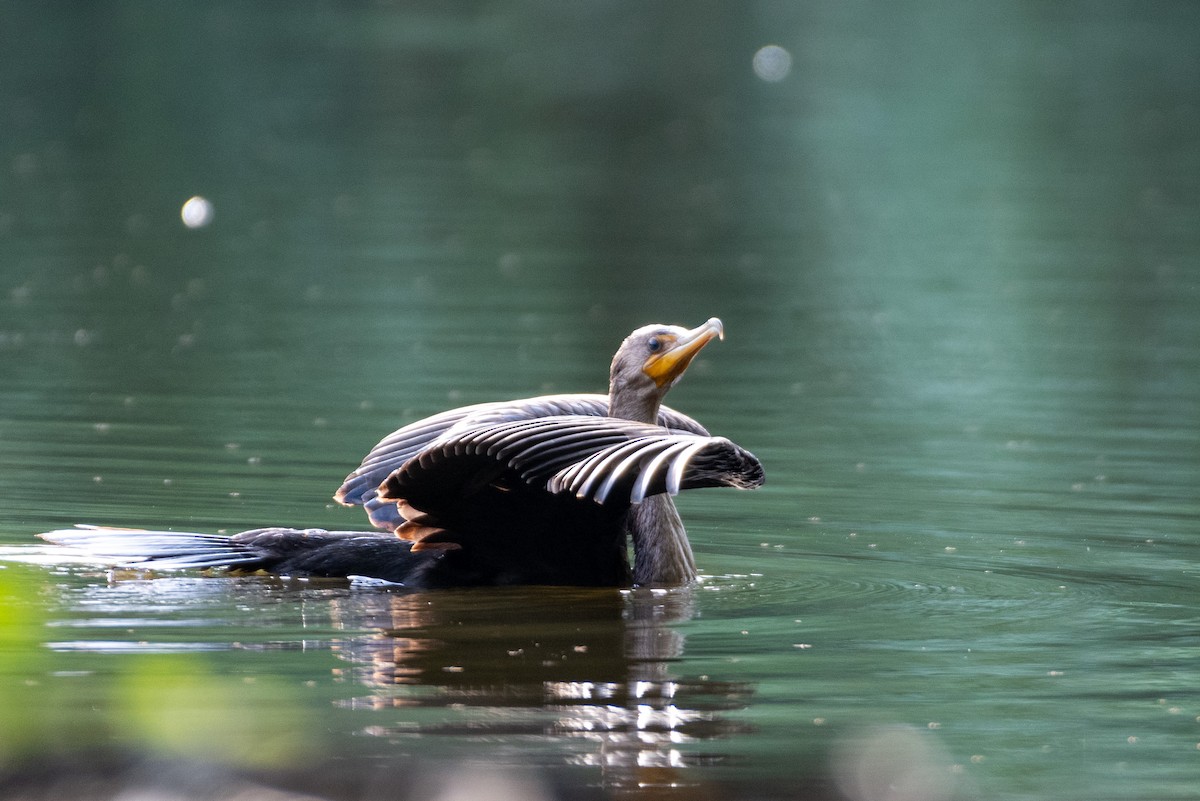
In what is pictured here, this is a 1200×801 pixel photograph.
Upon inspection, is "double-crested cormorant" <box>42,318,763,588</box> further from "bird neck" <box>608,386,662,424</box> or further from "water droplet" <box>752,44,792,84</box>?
"water droplet" <box>752,44,792,84</box>

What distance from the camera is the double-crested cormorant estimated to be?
718 centimetres

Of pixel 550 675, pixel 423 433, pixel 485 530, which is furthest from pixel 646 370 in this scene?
pixel 550 675

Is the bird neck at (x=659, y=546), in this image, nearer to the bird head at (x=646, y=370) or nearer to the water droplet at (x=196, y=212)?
the bird head at (x=646, y=370)

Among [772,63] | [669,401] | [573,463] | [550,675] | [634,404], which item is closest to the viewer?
[550,675]

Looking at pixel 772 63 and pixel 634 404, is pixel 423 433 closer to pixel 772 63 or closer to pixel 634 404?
pixel 634 404

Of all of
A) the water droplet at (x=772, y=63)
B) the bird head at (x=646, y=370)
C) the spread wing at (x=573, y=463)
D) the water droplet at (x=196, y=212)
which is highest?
the water droplet at (x=772, y=63)

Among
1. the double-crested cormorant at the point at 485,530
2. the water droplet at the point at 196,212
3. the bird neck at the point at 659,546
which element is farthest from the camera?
the water droplet at the point at 196,212

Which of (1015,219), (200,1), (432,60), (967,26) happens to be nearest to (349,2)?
(200,1)

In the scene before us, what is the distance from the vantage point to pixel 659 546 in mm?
7688

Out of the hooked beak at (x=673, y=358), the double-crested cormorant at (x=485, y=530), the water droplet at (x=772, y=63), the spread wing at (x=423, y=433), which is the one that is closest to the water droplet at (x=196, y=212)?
the spread wing at (x=423, y=433)

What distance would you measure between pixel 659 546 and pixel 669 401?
17.3ft

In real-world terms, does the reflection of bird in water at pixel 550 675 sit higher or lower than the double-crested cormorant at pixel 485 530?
lower

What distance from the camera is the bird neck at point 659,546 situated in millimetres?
7691

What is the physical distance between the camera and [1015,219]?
919 inches
